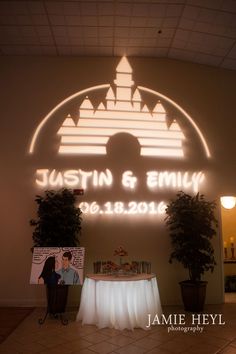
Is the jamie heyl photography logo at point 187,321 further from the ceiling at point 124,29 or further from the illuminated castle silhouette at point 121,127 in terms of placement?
the ceiling at point 124,29

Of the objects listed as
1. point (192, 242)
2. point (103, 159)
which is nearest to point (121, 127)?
point (103, 159)

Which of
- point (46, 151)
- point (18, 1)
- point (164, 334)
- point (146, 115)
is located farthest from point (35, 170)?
point (164, 334)

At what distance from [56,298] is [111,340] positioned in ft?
4.85

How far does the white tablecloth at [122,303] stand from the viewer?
4230mm

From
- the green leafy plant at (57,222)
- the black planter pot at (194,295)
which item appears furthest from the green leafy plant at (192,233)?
the green leafy plant at (57,222)

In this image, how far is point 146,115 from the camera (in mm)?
6355

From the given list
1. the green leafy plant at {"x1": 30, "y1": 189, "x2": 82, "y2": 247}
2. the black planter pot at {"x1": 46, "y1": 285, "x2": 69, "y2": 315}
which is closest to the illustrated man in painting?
the black planter pot at {"x1": 46, "y1": 285, "x2": 69, "y2": 315}

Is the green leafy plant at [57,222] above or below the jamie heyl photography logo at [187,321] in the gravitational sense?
above

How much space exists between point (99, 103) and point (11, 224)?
2.74m

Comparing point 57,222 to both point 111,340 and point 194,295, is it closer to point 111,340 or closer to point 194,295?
point 111,340

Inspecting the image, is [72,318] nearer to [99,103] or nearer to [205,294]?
[205,294]

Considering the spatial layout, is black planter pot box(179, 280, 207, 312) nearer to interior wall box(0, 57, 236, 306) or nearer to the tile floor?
interior wall box(0, 57, 236, 306)

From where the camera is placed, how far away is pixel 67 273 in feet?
14.8

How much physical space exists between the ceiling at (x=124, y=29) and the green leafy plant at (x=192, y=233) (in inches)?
108
